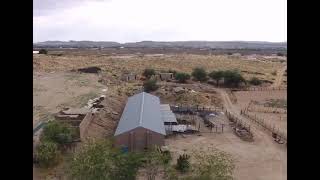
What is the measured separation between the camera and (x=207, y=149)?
11.4 metres

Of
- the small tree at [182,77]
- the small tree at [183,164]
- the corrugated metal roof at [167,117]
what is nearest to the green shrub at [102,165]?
the small tree at [183,164]

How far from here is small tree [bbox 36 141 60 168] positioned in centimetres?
913

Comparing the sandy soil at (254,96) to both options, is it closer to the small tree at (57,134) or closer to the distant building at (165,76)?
the distant building at (165,76)

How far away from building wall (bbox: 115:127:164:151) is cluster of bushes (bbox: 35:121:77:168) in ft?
4.29

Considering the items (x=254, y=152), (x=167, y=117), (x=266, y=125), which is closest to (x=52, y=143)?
(x=254, y=152)

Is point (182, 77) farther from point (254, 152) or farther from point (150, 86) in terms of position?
point (254, 152)

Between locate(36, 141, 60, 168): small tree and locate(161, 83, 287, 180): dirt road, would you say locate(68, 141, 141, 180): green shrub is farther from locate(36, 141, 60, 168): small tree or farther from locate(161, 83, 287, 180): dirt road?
locate(161, 83, 287, 180): dirt road

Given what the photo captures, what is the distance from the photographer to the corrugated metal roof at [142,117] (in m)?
11.6

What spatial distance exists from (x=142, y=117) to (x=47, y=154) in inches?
149

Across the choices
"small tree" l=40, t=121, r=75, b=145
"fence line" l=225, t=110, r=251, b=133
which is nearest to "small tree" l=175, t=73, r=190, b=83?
"fence line" l=225, t=110, r=251, b=133

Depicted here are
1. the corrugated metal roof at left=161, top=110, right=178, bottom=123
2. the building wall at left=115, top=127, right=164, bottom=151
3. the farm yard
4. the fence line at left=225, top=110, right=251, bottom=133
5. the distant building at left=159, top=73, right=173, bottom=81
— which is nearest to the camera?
the farm yard

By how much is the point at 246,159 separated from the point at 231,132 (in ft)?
11.0

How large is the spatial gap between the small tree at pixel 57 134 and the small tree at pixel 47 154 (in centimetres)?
44
